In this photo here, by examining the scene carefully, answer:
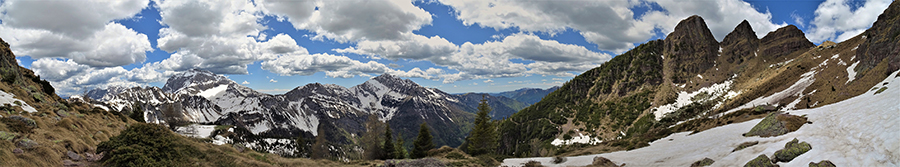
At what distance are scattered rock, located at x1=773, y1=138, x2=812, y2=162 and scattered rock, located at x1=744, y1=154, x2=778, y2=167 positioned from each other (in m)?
0.45

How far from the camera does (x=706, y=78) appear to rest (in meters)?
110

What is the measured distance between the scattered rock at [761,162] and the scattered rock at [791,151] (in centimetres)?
45

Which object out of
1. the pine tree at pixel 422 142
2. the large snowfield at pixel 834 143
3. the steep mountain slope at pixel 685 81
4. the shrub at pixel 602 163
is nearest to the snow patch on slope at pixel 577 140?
the steep mountain slope at pixel 685 81

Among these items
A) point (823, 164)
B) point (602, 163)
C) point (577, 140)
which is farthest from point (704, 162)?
point (577, 140)

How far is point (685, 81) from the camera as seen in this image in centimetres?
11375

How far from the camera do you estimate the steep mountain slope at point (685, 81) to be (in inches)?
2633

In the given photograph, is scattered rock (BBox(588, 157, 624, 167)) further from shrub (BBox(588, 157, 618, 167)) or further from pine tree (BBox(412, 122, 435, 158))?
pine tree (BBox(412, 122, 435, 158))

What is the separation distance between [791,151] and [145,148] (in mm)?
31979

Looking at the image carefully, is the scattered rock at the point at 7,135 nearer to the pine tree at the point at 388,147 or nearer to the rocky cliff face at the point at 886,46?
the pine tree at the point at 388,147

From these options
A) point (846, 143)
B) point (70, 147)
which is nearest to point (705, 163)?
point (846, 143)

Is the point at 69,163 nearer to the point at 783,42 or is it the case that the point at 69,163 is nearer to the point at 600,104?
the point at 600,104

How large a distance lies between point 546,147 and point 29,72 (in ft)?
380

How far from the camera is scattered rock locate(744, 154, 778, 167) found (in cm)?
1528

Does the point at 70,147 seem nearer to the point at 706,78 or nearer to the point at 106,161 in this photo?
the point at 106,161
